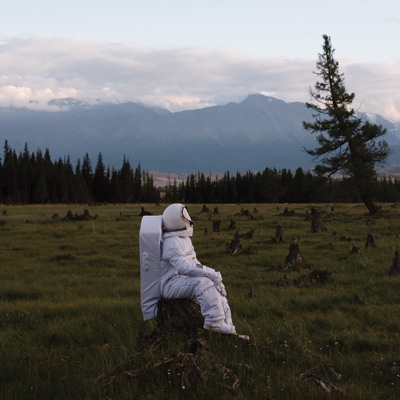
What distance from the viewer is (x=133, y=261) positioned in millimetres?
17484

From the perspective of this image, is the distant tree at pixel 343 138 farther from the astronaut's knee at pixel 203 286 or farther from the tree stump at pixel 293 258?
the astronaut's knee at pixel 203 286

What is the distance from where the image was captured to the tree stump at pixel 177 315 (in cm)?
691

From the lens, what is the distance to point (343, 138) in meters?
37.6

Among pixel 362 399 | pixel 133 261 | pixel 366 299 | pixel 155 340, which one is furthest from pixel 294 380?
pixel 133 261

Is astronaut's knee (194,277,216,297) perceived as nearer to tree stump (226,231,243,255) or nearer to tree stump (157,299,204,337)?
tree stump (157,299,204,337)

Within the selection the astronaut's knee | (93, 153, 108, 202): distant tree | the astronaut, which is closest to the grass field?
the astronaut

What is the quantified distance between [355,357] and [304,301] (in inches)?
140

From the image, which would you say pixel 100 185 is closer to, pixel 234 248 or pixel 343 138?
pixel 343 138

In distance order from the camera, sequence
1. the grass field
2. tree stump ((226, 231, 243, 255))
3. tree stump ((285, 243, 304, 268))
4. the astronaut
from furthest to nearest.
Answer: tree stump ((226, 231, 243, 255))
tree stump ((285, 243, 304, 268))
the astronaut
the grass field

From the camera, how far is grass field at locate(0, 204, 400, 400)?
227 inches

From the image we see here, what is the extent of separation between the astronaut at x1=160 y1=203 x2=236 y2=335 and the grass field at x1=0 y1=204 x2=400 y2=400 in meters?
0.45

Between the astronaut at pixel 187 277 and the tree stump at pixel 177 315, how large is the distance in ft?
0.71

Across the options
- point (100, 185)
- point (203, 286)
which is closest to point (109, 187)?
point (100, 185)

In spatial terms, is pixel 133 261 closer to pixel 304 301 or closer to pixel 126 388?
pixel 304 301
